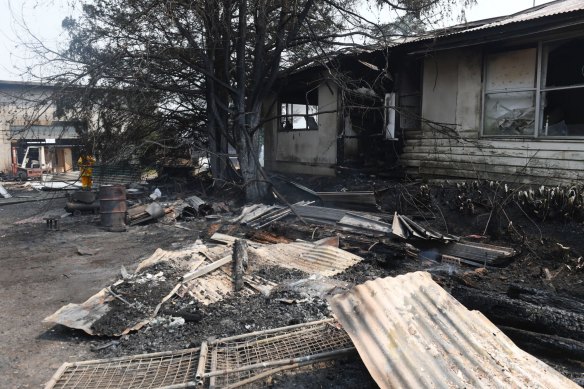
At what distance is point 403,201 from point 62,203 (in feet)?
38.5

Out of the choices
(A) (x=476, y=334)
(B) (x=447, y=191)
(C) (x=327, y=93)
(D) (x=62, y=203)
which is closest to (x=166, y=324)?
(A) (x=476, y=334)

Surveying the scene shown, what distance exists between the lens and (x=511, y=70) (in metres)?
8.53

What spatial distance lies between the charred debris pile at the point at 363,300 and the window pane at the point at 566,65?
2.48 metres

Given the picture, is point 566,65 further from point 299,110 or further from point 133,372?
point 133,372

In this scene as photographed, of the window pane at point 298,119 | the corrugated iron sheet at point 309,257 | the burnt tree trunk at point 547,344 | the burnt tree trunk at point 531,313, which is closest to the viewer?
the burnt tree trunk at point 547,344

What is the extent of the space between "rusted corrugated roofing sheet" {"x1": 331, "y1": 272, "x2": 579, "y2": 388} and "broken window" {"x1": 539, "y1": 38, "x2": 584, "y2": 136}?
21.7ft

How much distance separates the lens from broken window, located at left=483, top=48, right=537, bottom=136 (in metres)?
8.29

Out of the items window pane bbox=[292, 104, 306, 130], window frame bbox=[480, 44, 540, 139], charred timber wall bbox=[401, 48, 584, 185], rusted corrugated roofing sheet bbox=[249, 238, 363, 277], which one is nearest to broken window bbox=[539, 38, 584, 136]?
window frame bbox=[480, 44, 540, 139]

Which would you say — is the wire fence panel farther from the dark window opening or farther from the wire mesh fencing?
the dark window opening

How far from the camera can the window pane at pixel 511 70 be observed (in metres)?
8.23

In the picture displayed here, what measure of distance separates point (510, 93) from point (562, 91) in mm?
976

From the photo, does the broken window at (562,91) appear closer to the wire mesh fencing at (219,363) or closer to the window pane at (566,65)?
the window pane at (566,65)

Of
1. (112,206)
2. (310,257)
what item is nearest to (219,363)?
(310,257)

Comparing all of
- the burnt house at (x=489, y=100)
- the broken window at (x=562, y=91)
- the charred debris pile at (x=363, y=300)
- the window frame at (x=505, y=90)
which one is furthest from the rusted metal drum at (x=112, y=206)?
the broken window at (x=562, y=91)
